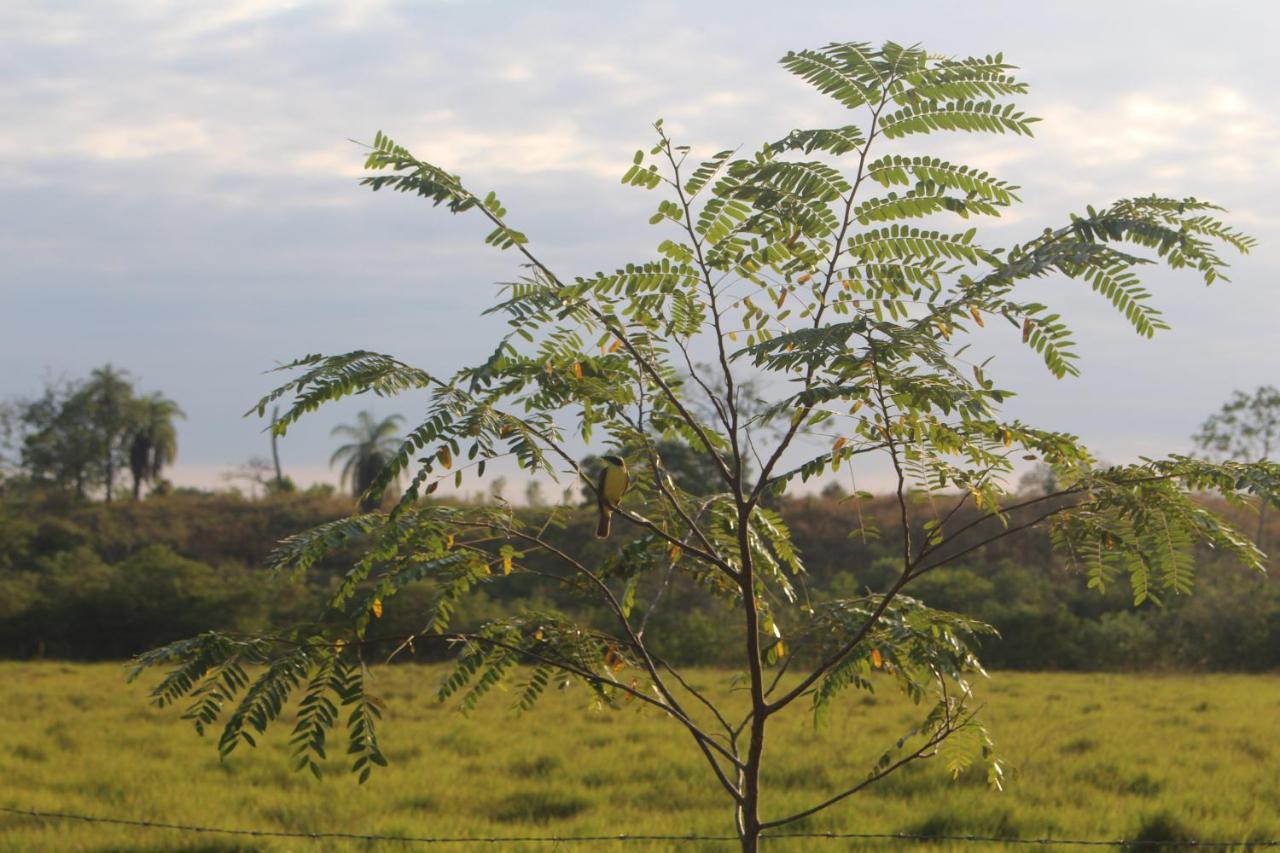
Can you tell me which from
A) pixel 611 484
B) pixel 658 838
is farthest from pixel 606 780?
pixel 611 484

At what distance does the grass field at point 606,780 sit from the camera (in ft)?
29.7

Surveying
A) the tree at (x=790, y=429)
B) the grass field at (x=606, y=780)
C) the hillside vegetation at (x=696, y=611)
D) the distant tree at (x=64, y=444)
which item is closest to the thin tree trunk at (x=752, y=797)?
the tree at (x=790, y=429)

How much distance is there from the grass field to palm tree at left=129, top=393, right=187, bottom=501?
39.4m

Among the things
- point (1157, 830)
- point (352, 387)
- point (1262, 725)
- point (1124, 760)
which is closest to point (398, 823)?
point (1157, 830)

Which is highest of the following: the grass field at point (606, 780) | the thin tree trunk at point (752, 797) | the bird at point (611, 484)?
the bird at point (611, 484)

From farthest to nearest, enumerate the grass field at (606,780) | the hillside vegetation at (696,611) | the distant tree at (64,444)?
the distant tree at (64,444) < the hillside vegetation at (696,611) < the grass field at (606,780)

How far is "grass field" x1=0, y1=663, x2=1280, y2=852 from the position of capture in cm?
906

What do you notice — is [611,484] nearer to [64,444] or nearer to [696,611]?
[696,611]

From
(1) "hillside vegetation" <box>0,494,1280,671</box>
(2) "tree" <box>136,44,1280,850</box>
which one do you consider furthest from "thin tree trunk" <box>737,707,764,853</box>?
(1) "hillside vegetation" <box>0,494,1280,671</box>

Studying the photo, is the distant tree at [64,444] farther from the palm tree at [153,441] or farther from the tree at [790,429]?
the tree at [790,429]

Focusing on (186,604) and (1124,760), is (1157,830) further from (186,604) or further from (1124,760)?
(186,604)

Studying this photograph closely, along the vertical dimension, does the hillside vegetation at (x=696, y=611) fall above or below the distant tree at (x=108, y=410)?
below

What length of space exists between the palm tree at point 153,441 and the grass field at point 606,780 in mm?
39415

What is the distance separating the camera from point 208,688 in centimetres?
358
